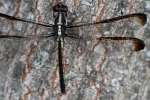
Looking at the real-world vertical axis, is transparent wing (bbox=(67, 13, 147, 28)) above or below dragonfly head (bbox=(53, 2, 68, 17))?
below

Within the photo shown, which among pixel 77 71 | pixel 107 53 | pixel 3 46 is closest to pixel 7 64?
pixel 3 46

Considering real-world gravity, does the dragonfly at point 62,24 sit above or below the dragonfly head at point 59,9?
below

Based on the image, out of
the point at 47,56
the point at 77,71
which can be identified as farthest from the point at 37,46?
the point at 77,71

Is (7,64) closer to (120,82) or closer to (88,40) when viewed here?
(88,40)

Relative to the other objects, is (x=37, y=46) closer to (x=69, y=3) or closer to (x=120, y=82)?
(x=69, y=3)

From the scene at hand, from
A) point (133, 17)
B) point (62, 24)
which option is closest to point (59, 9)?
point (62, 24)

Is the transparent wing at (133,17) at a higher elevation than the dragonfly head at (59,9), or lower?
lower

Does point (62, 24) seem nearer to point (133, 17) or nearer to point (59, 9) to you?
point (59, 9)

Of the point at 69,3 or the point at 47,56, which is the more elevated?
the point at 69,3

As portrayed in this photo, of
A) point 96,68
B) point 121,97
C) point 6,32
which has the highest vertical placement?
point 6,32
